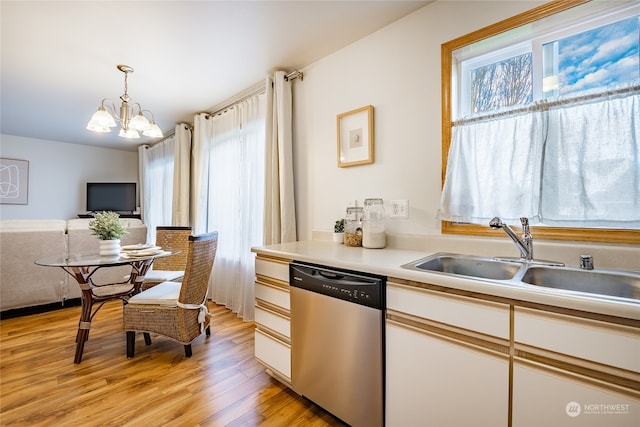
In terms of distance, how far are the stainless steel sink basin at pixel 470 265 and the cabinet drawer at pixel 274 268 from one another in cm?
72

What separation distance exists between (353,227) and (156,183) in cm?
433

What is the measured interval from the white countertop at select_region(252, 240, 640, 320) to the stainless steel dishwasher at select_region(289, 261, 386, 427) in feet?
0.17

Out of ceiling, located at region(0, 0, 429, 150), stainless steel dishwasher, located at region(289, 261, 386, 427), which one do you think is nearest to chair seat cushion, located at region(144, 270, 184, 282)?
stainless steel dishwasher, located at region(289, 261, 386, 427)

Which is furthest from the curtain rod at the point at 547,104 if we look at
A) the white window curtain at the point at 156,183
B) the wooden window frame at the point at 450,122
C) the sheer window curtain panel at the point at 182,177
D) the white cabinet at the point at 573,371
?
the white window curtain at the point at 156,183

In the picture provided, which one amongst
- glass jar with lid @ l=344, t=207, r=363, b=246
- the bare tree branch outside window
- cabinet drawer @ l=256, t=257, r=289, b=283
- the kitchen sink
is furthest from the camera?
glass jar with lid @ l=344, t=207, r=363, b=246

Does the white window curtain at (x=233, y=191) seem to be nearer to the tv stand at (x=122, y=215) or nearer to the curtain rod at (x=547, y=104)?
the curtain rod at (x=547, y=104)

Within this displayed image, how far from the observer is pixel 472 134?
1.49m

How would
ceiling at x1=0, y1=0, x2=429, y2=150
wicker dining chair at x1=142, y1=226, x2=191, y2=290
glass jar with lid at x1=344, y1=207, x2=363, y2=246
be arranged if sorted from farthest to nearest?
wicker dining chair at x1=142, y1=226, x2=191, y2=290
glass jar with lid at x1=344, y1=207, x2=363, y2=246
ceiling at x1=0, y1=0, x2=429, y2=150

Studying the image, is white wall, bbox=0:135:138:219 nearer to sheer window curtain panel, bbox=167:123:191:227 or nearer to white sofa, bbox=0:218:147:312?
white sofa, bbox=0:218:147:312

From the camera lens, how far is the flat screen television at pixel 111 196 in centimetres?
523

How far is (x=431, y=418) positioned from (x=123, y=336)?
2585mm

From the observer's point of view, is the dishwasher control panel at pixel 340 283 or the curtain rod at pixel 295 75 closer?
the dishwasher control panel at pixel 340 283

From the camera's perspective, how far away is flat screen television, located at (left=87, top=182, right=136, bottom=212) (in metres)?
5.23

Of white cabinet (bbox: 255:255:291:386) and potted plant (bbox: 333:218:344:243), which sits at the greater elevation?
potted plant (bbox: 333:218:344:243)
